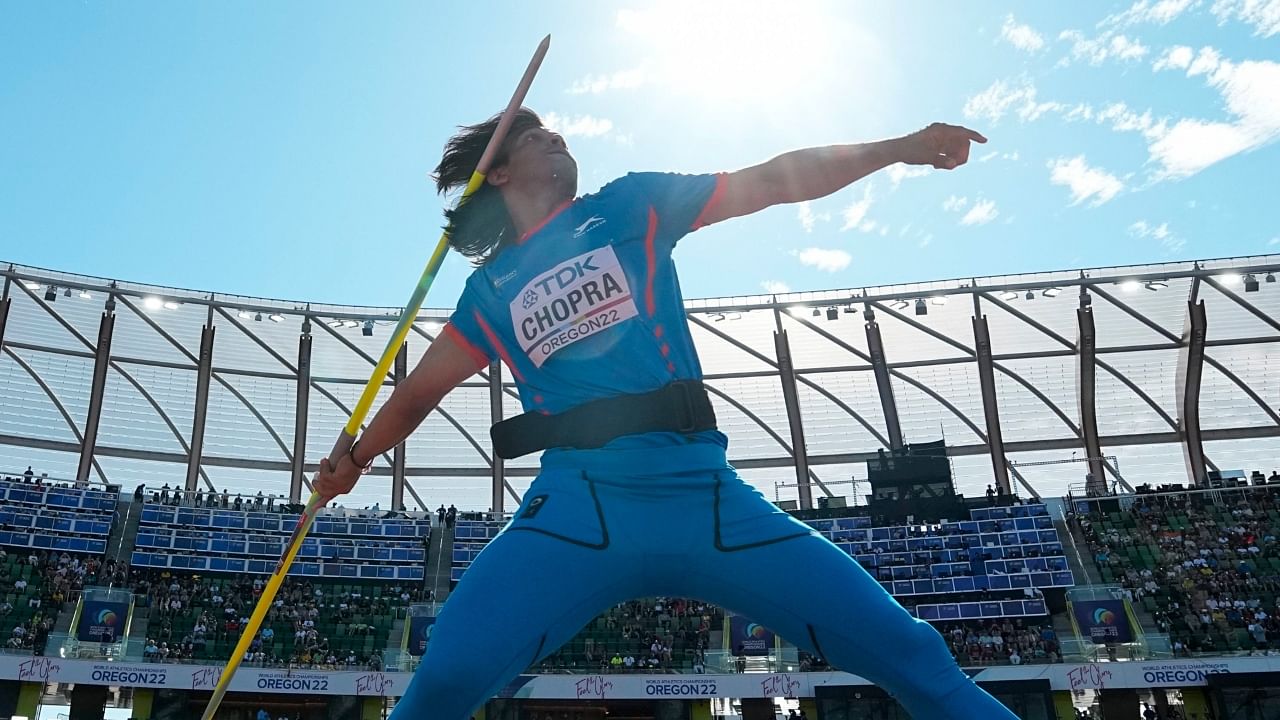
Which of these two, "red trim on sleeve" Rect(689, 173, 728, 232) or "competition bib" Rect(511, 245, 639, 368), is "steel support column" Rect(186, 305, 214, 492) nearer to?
"competition bib" Rect(511, 245, 639, 368)

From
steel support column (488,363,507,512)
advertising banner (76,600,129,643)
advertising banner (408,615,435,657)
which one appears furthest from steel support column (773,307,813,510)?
advertising banner (76,600,129,643)

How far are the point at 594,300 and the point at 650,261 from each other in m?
0.28

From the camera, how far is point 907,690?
3.00m

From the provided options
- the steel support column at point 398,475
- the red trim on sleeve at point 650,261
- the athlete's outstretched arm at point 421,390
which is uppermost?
the steel support column at point 398,475

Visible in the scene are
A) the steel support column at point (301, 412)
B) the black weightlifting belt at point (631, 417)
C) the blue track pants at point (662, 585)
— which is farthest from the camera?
the steel support column at point (301, 412)

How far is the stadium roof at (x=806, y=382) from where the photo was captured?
41.1 meters

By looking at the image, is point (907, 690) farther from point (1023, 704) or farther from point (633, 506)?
point (1023, 704)

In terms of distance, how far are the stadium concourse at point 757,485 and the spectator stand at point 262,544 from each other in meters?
0.11

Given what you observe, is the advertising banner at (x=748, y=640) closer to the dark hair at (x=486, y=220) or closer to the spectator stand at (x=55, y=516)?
the spectator stand at (x=55, y=516)

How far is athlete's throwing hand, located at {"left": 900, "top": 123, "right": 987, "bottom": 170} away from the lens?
10.9 ft

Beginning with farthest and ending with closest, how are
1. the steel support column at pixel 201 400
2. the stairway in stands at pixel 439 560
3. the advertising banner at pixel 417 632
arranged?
the steel support column at pixel 201 400
the stairway in stands at pixel 439 560
the advertising banner at pixel 417 632

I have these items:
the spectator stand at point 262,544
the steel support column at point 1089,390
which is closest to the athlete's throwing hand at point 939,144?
the spectator stand at point 262,544

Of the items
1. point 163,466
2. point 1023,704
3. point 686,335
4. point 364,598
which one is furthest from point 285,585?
point 686,335

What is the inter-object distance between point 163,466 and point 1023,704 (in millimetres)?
35714
